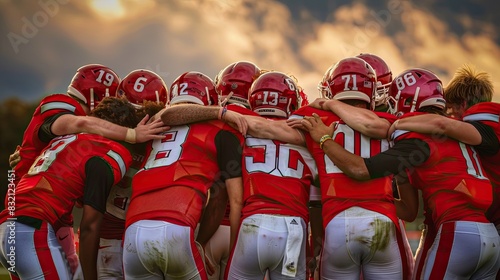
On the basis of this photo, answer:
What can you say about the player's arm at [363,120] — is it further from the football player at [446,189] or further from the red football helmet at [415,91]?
the red football helmet at [415,91]

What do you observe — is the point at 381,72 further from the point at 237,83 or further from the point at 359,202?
the point at 359,202

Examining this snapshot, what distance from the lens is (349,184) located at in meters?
6.01

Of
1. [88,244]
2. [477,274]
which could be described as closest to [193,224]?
[88,244]

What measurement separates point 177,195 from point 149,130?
0.88 metres

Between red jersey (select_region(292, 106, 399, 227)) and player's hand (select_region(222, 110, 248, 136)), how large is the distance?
69 centimetres

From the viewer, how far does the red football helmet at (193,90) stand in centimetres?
680

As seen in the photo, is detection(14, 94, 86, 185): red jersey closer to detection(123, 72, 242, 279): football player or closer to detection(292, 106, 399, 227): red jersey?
detection(123, 72, 242, 279): football player

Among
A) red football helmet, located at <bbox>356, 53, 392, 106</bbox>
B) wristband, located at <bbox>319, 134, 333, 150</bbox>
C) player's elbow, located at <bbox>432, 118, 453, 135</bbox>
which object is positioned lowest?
wristband, located at <bbox>319, 134, 333, 150</bbox>

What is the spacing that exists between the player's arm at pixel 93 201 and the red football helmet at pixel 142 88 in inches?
61.4

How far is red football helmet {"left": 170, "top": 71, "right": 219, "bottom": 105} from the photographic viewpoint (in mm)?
6797

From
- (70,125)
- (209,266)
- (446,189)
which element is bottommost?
(209,266)

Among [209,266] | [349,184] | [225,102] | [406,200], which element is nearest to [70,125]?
[225,102]

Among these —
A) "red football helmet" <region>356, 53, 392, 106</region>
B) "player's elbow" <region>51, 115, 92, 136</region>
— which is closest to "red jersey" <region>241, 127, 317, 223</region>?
"player's elbow" <region>51, 115, 92, 136</region>

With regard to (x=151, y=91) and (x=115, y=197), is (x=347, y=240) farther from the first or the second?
(x=151, y=91)
